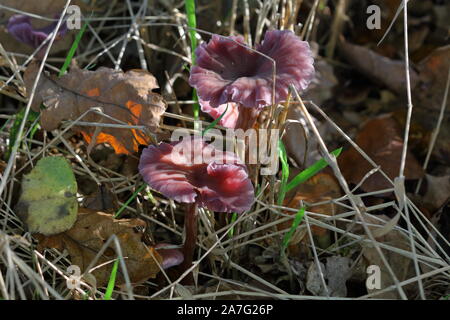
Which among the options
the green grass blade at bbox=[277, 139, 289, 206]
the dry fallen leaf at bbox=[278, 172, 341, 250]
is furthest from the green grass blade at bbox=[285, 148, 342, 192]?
the dry fallen leaf at bbox=[278, 172, 341, 250]

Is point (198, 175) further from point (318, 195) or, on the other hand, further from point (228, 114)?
point (318, 195)

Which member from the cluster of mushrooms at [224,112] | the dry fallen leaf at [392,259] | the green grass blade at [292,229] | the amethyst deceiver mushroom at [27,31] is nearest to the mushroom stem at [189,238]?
the cluster of mushrooms at [224,112]

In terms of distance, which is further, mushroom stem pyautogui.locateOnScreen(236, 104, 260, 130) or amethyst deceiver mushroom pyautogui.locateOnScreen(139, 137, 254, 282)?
mushroom stem pyautogui.locateOnScreen(236, 104, 260, 130)

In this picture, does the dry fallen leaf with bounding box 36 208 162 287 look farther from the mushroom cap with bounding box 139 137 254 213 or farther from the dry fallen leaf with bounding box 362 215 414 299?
the dry fallen leaf with bounding box 362 215 414 299

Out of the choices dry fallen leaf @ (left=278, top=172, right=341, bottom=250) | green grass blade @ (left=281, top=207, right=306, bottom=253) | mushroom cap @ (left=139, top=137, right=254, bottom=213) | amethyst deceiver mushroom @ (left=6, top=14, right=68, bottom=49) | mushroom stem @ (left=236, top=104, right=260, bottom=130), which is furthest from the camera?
amethyst deceiver mushroom @ (left=6, top=14, right=68, bottom=49)

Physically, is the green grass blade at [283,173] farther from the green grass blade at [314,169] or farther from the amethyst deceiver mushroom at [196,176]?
the amethyst deceiver mushroom at [196,176]

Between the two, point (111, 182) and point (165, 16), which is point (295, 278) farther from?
point (165, 16)

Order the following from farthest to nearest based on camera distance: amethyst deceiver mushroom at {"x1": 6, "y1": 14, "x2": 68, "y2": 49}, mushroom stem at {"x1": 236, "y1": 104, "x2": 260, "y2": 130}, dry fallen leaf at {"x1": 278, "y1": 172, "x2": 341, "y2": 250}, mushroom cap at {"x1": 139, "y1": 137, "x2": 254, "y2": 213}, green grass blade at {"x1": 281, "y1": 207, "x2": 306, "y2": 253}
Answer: amethyst deceiver mushroom at {"x1": 6, "y1": 14, "x2": 68, "y2": 49} < dry fallen leaf at {"x1": 278, "y1": 172, "x2": 341, "y2": 250} < mushroom stem at {"x1": 236, "y1": 104, "x2": 260, "y2": 130} < green grass blade at {"x1": 281, "y1": 207, "x2": 306, "y2": 253} < mushroom cap at {"x1": 139, "y1": 137, "x2": 254, "y2": 213}

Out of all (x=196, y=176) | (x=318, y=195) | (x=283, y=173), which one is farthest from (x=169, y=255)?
(x=318, y=195)
